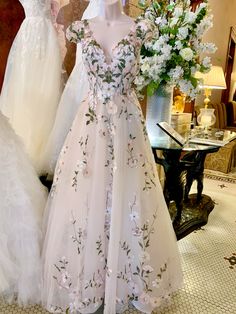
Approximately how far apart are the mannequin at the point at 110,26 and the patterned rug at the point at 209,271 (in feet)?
4.20

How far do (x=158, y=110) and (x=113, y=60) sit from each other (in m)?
0.89

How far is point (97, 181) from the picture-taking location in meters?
1.33

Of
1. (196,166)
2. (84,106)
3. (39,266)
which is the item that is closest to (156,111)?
(196,166)

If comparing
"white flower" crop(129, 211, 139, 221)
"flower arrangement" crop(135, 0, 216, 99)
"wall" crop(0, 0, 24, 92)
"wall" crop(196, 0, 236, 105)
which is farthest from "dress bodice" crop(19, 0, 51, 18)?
"wall" crop(196, 0, 236, 105)

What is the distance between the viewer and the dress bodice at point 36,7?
1.63 m

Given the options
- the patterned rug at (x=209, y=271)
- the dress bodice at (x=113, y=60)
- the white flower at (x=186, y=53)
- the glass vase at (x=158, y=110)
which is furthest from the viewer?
the glass vase at (x=158, y=110)

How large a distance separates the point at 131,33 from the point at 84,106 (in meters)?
0.39

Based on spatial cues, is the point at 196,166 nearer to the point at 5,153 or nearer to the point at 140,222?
the point at 140,222

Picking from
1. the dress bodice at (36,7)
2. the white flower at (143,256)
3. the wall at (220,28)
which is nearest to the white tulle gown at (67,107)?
the dress bodice at (36,7)

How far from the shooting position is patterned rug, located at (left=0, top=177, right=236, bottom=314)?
58.9 inches

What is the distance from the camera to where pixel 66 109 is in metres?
1.69

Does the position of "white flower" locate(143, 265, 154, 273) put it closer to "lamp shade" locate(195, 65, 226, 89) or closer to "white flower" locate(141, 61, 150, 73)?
"white flower" locate(141, 61, 150, 73)

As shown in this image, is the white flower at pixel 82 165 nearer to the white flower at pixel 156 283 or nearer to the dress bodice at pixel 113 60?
the dress bodice at pixel 113 60

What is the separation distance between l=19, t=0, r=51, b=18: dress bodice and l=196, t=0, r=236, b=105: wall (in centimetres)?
317
